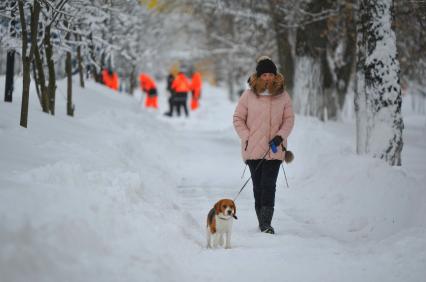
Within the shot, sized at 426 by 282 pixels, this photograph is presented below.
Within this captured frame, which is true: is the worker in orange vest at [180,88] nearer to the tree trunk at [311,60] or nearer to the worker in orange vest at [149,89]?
the worker in orange vest at [149,89]

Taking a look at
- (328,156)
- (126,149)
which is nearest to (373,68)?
(328,156)

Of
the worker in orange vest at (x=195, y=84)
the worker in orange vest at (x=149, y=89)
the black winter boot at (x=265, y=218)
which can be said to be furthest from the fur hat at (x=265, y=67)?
the worker in orange vest at (x=149, y=89)

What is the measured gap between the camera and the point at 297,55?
45.6 feet

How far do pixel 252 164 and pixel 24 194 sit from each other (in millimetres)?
2952

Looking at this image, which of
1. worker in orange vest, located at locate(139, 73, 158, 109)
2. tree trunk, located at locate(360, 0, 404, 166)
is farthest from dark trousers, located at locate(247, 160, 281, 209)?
worker in orange vest, located at locate(139, 73, 158, 109)

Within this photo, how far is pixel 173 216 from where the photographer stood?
6219mm

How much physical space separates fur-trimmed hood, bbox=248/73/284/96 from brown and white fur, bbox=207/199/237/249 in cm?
148

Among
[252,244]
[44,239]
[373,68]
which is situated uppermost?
[373,68]

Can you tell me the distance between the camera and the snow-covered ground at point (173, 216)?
4008 mm

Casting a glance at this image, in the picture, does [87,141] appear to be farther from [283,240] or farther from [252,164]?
[283,240]

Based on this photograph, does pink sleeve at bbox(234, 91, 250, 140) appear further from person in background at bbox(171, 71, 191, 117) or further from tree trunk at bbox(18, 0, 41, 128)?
person in background at bbox(171, 71, 191, 117)

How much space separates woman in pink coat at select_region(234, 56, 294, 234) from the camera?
6.32 m

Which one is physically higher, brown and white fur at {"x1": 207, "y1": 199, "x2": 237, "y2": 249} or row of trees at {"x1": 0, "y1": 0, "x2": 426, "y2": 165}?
row of trees at {"x1": 0, "y1": 0, "x2": 426, "y2": 165}

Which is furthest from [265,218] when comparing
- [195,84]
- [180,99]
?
[195,84]
